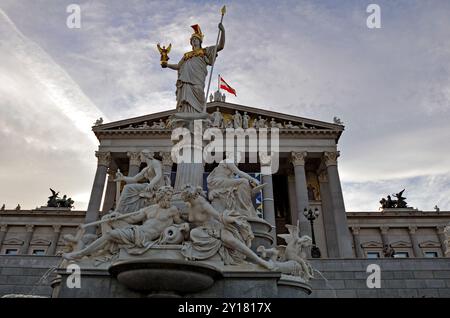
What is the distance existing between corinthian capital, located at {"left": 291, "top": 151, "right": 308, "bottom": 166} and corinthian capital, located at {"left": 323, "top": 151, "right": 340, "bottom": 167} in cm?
219

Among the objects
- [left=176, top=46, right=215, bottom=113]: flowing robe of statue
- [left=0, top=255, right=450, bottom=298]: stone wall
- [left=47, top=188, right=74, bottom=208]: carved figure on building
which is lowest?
[left=0, top=255, right=450, bottom=298]: stone wall

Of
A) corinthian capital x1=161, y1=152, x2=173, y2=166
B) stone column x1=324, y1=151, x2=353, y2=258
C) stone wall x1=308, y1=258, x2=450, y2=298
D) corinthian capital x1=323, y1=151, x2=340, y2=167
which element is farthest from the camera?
corinthian capital x1=323, y1=151, x2=340, y2=167

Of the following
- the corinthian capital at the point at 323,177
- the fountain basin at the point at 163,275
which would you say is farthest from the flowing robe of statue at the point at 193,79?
the corinthian capital at the point at 323,177

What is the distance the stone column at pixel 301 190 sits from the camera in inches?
1248

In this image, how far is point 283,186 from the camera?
43031 mm

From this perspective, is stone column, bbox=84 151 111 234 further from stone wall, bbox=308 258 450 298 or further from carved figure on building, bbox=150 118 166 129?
stone wall, bbox=308 258 450 298

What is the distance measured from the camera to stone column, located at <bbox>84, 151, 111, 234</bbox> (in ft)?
109

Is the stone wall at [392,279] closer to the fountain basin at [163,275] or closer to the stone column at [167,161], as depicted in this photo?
the fountain basin at [163,275]

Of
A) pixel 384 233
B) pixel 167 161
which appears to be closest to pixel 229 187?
pixel 167 161

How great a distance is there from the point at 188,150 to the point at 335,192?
2836 cm

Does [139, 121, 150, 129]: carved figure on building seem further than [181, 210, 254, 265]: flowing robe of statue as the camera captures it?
Yes

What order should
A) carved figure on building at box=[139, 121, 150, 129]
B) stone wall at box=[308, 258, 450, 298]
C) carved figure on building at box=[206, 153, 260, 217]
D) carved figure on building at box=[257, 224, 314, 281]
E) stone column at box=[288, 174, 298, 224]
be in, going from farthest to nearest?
1. carved figure on building at box=[139, 121, 150, 129]
2. stone column at box=[288, 174, 298, 224]
3. stone wall at box=[308, 258, 450, 298]
4. carved figure on building at box=[206, 153, 260, 217]
5. carved figure on building at box=[257, 224, 314, 281]

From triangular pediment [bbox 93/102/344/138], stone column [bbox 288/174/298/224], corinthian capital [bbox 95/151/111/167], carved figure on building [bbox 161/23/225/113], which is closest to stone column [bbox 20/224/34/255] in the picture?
corinthian capital [bbox 95/151/111/167]
